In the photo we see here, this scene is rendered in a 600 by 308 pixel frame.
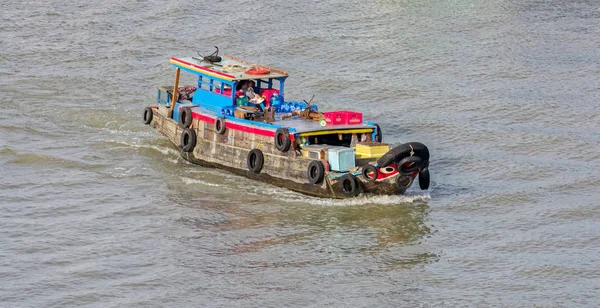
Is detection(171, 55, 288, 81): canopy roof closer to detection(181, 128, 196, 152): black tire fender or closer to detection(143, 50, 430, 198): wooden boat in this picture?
detection(143, 50, 430, 198): wooden boat

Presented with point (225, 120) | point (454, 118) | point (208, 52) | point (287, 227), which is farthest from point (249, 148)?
point (208, 52)

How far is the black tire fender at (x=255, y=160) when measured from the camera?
2594 centimetres

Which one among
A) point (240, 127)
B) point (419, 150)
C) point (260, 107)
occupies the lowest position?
point (240, 127)

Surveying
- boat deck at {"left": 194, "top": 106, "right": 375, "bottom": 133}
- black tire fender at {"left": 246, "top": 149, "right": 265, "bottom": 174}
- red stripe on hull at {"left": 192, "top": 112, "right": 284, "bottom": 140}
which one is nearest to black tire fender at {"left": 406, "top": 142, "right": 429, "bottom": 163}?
boat deck at {"left": 194, "top": 106, "right": 375, "bottom": 133}

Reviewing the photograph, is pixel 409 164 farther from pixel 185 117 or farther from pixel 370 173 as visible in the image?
pixel 185 117

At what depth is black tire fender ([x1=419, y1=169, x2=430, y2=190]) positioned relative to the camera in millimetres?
25109

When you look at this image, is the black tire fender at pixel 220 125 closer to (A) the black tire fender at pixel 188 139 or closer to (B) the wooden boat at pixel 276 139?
(B) the wooden boat at pixel 276 139

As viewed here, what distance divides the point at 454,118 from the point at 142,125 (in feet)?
28.1

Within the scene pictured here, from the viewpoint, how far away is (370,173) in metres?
24.2

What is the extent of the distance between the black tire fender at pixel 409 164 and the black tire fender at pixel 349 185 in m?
0.97

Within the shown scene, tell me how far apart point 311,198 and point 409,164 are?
247 cm

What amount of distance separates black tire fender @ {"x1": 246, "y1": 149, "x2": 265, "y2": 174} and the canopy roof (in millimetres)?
1949

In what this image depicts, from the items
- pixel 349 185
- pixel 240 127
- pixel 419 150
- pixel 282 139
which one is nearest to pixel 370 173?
pixel 349 185

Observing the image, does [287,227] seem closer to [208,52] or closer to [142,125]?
[142,125]
